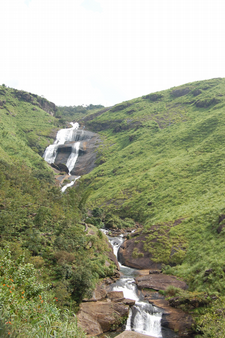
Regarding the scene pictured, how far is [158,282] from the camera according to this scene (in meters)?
23.2

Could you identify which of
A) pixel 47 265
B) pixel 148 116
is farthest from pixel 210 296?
pixel 148 116

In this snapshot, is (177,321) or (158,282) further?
(158,282)

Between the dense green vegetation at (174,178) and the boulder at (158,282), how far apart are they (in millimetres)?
1152

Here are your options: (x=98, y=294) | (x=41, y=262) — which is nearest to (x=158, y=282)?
(x=98, y=294)

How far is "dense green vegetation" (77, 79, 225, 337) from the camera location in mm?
26594

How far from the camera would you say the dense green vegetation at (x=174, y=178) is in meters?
26.6

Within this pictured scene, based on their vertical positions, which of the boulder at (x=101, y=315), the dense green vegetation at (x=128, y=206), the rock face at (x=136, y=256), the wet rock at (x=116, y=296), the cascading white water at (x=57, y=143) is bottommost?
the rock face at (x=136, y=256)

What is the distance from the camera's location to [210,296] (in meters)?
18.0

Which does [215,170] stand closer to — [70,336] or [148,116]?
[70,336]

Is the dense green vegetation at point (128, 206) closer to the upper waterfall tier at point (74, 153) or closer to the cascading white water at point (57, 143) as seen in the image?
the cascading white water at point (57, 143)

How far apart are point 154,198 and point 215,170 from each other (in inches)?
571

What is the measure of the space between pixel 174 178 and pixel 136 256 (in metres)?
25.7

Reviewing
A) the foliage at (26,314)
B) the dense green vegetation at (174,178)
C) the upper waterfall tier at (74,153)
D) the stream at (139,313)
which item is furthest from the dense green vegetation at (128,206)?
the upper waterfall tier at (74,153)

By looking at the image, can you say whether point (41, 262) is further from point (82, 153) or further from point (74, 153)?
point (82, 153)
